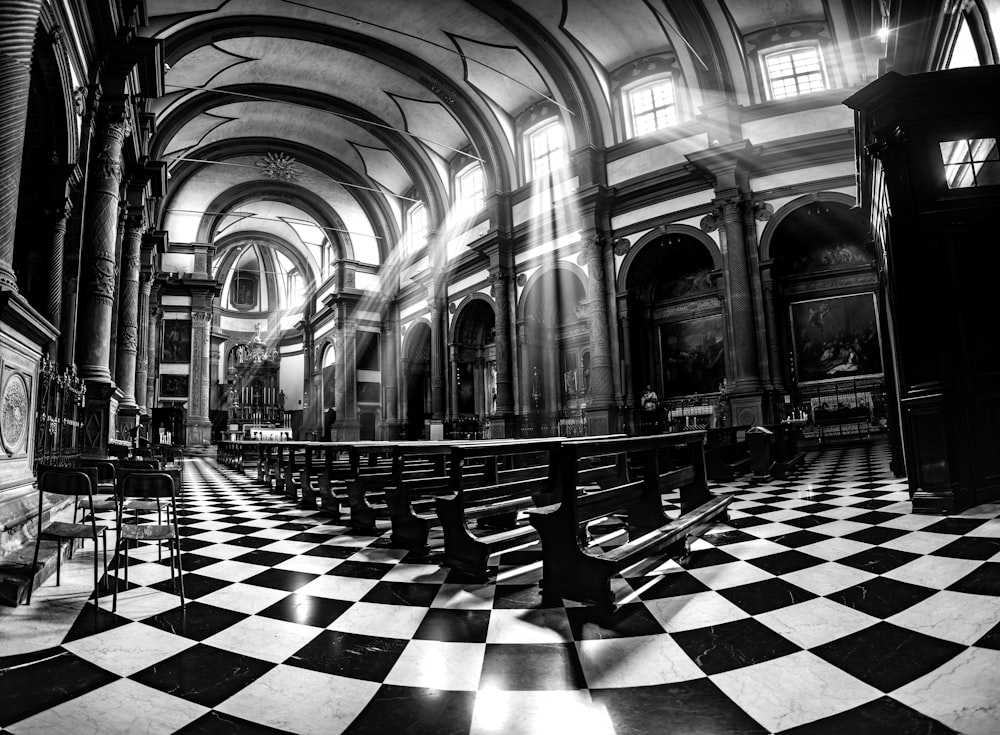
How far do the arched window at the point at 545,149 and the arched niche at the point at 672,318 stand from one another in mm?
3370

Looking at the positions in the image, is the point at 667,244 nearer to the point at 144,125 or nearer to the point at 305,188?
the point at 144,125

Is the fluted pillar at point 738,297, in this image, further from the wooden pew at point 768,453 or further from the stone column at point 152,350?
the stone column at point 152,350

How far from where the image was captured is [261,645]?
1923mm

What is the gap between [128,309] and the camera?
1060 centimetres

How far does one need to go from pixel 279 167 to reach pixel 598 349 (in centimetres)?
1378

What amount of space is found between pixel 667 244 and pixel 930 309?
7.87m

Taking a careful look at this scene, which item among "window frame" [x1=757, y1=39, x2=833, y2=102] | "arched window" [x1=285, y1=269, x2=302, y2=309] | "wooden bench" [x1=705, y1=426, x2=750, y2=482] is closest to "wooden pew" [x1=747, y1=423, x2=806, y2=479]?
"wooden bench" [x1=705, y1=426, x2=750, y2=482]

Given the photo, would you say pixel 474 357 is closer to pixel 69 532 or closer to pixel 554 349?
pixel 554 349

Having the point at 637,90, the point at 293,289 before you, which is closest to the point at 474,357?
the point at 637,90

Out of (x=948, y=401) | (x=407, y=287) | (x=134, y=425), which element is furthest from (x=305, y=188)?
(x=948, y=401)

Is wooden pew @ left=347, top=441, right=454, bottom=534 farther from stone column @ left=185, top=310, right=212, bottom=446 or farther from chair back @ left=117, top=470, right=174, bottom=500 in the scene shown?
stone column @ left=185, top=310, right=212, bottom=446

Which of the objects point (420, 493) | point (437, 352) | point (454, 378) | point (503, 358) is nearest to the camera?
point (420, 493)

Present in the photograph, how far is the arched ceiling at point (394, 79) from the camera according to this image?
1024 centimetres

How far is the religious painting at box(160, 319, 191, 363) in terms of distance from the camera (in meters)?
20.2
